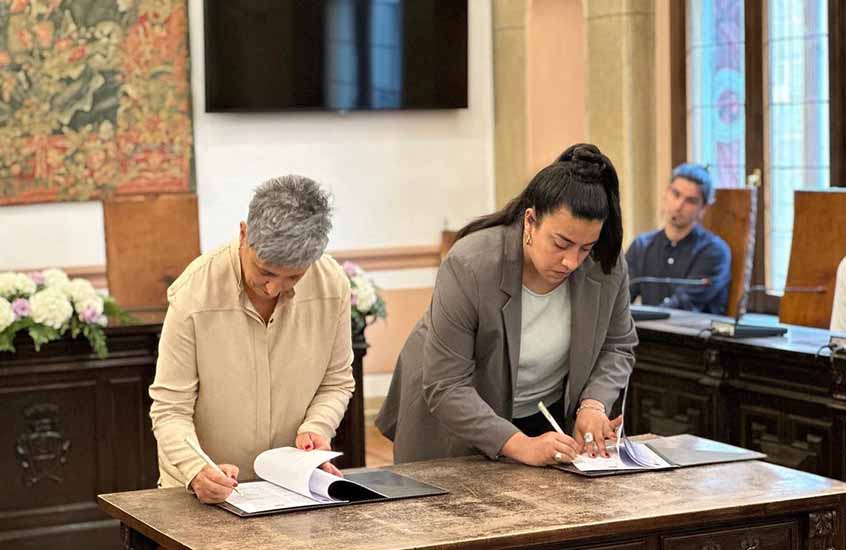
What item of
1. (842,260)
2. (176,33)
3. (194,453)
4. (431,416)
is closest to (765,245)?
(842,260)

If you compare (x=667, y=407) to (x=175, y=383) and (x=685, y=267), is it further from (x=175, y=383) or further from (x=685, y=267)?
(x=175, y=383)

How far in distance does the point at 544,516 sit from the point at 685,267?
3811 mm

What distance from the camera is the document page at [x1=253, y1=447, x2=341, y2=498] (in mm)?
3324

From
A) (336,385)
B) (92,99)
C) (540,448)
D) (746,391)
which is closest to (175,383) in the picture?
(336,385)

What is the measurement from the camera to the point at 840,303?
530 cm

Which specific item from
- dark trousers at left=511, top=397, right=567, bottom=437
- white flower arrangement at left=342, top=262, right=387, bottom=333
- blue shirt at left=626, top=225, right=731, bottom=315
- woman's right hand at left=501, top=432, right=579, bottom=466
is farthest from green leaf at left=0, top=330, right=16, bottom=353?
blue shirt at left=626, top=225, right=731, bottom=315

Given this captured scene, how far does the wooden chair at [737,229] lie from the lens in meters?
6.77

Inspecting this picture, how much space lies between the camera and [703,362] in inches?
217

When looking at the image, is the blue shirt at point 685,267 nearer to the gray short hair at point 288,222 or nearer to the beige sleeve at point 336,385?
the beige sleeve at point 336,385

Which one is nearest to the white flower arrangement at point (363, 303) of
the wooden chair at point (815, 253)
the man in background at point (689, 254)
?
the man in background at point (689, 254)

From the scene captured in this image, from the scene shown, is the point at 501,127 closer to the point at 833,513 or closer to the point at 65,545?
the point at 65,545

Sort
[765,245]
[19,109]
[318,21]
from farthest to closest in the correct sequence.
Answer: [318,21] < [19,109] < [765,245]

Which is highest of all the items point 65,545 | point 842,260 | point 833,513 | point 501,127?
point 501,127

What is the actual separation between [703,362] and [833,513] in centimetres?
215
